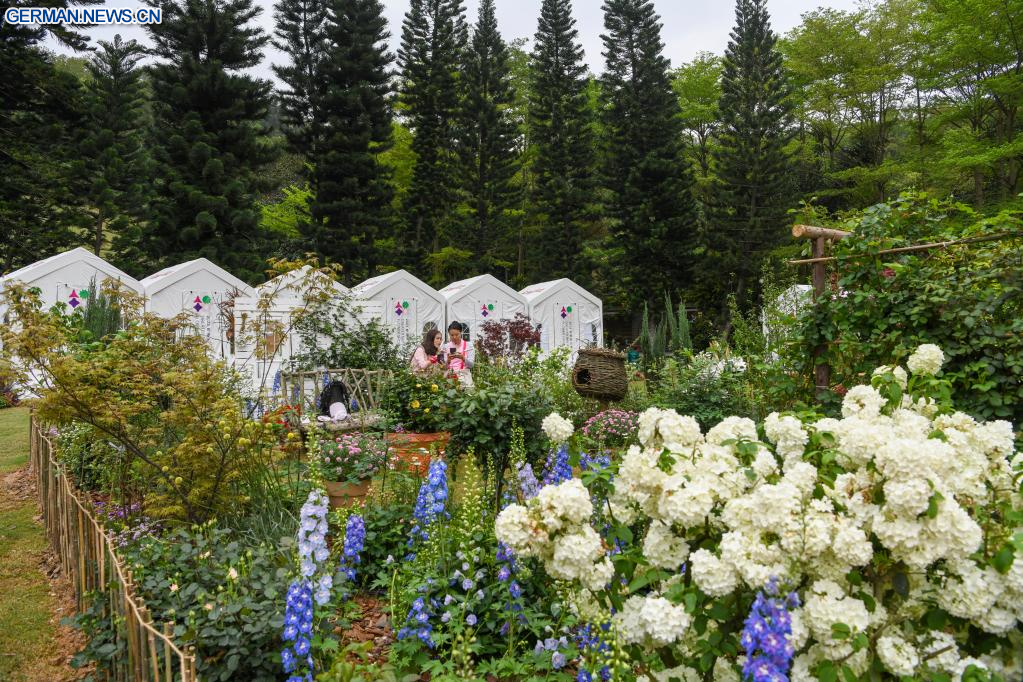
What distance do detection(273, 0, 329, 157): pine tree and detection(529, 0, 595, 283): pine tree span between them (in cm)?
700

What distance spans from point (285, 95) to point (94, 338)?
17.8 m

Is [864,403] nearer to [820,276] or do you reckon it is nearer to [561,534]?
[561,534]

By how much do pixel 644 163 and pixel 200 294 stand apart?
1361 centimetres

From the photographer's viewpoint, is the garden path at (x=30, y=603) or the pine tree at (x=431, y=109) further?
the pine tree at (x=431, y=109)

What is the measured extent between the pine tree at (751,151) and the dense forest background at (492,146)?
0.21 feet

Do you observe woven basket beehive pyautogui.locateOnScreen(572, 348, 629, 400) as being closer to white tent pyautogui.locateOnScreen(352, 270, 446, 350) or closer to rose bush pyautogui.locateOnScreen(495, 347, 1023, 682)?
rose bush pyautogui.locateOnScreen(495, 347, 1023, 682)

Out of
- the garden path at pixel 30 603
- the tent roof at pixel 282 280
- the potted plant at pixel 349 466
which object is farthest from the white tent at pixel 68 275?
the potted plant at pixel 349 466

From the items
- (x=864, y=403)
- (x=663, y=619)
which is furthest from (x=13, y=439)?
(x=864, y=403)

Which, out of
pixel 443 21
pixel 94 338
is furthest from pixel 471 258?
pixel 94 338

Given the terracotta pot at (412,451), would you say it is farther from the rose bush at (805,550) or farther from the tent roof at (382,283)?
the tent roof at (382,283)

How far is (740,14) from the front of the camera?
64.7 ft

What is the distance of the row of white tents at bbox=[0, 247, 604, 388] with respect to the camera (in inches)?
406

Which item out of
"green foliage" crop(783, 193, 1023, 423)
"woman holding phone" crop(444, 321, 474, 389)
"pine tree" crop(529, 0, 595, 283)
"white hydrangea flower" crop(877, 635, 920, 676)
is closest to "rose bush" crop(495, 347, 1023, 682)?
"white hydrangea flower" crop(877, 635, 920, 676)

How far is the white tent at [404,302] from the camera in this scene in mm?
12688
